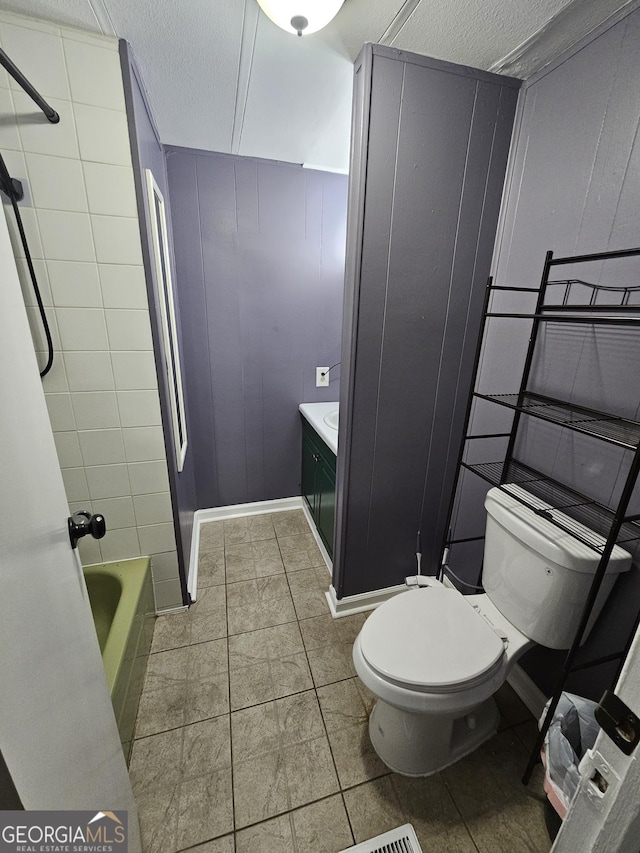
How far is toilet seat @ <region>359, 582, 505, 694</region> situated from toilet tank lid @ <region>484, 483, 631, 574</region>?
0.33 m

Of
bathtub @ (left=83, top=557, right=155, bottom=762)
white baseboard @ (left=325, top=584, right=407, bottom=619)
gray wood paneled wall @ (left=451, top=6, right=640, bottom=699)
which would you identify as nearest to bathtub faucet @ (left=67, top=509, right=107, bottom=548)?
bathtub @ (left=83, top=557, right=155, bottom=762)

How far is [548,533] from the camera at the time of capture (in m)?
1.10

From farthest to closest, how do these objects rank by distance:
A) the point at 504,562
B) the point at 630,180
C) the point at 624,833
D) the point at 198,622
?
the point at 198,622, the point at 504,562, the point at 630,180, the point at 624,833

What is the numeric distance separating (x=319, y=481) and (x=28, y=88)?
1.92 m

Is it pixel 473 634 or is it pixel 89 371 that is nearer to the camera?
pixel 473 634

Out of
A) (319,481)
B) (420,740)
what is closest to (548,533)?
(420,740)

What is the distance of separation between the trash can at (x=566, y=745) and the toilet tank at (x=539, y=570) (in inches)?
6.3

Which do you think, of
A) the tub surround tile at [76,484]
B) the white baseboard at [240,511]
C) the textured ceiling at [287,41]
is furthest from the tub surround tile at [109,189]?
the white baseboard at [240,511]

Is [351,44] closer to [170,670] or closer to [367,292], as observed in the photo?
[367,292]

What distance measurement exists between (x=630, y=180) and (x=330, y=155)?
4.69 ft

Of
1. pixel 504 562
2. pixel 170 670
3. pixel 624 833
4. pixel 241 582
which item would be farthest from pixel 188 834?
pixel 504 562

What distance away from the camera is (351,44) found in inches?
44.5

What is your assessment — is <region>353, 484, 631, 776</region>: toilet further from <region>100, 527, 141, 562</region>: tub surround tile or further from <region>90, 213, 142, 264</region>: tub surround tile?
<region>90, 213, 142, 264</region>: tub surround tile

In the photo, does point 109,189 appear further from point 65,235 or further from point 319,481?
point 319,481
